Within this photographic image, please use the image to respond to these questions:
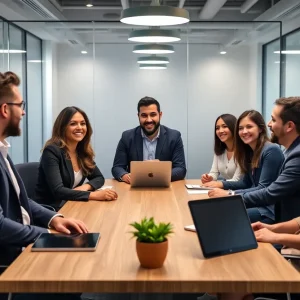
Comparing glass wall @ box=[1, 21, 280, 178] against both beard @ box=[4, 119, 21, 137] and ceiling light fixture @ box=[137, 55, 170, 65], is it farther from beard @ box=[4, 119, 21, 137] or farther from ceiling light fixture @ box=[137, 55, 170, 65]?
beard @ box=[4, 119, 21, 137]

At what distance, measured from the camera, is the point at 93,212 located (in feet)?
10.8

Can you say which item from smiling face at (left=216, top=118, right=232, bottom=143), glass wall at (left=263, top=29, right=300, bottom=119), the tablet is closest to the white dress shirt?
the tablet

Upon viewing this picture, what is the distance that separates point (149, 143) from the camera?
5.22 m

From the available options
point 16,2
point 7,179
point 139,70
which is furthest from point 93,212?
point 139,70

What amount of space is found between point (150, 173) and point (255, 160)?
0.84 meters

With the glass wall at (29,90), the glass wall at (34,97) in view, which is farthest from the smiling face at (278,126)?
the glass wall at (34,97)

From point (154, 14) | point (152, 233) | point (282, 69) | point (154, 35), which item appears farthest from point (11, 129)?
point (282, 69)

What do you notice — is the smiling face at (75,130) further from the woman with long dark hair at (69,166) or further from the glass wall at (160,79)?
the glass wall at (160,79)

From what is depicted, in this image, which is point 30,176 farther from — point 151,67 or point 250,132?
point 151,67

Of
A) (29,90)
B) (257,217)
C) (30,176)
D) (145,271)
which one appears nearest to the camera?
Result: (145,271)

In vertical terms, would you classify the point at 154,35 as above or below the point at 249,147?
above

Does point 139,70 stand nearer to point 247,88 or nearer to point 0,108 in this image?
point 247,88

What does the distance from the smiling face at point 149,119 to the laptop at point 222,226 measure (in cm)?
279

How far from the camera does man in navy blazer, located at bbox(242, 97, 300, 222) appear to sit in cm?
327
